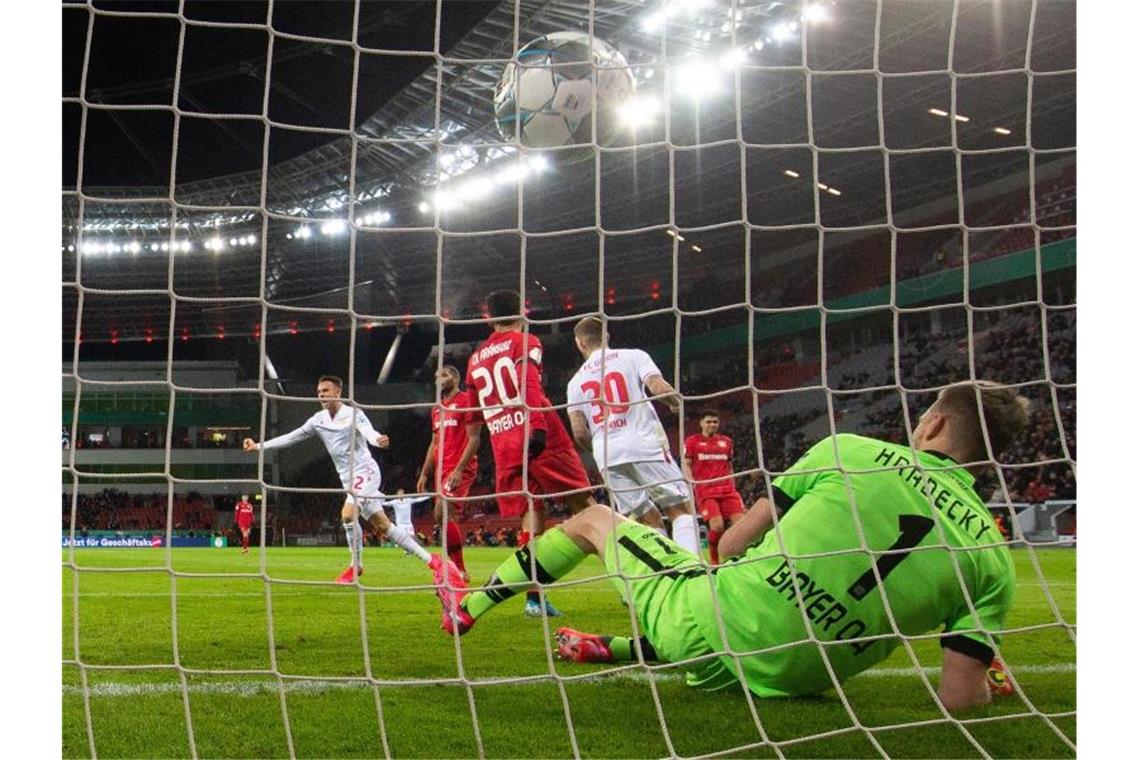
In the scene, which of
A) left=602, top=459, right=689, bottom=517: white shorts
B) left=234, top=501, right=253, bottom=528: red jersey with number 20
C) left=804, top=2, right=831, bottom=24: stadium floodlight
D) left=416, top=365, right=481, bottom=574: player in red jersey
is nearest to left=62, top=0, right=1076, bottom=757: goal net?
left=804, top=2, right=831, bottom=24: stadium floodlight

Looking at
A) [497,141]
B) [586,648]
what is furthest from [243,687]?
[497,141]

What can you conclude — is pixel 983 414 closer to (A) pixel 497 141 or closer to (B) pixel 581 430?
(B) pixel 581 430

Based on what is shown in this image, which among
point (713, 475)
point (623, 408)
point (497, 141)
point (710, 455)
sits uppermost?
point (497, 141)

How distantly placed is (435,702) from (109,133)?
20.6 metres

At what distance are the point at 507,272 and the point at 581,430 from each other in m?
15.9

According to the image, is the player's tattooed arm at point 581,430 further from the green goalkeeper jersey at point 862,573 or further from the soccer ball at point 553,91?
the green goalkeeper jersey at point 862,573

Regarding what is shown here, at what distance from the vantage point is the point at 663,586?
9.37 ft

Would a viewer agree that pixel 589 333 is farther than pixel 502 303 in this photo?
Yes

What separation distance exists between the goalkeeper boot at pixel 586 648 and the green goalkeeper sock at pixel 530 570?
42cm

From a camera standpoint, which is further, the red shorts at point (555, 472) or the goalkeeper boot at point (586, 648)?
the red shorts at point (555, 472)

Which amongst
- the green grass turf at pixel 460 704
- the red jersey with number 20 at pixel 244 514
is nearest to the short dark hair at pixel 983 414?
the green grass turf at pixel 460 704

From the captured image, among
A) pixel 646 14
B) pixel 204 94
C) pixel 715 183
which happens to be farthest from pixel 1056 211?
pixel 204 94

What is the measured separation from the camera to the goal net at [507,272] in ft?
14.0

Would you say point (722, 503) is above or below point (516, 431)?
below
